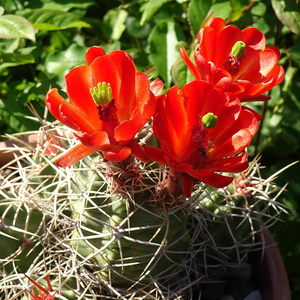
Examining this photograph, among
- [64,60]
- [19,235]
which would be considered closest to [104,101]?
[19,235]

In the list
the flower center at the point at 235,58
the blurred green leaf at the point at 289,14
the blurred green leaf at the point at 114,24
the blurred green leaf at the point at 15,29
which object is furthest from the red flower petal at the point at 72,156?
the blurred green leaf at the point at 114,24

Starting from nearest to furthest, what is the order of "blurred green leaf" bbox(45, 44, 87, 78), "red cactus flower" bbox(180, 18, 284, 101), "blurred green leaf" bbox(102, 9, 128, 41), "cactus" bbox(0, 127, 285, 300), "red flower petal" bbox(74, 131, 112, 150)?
"red flower petal" bbox(74, 131, 112, 150), "red cactus flower" bbox(180, 18, 284, 101), "cactus" bbox(0, 127, 285, 300), "blurred green leaf" bbox(45, 44, 87, 78), "blurred green leaf" bbox(102, 9, 128, 41)

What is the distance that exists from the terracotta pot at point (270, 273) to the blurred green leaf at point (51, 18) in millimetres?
713

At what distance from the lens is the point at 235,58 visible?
698mm

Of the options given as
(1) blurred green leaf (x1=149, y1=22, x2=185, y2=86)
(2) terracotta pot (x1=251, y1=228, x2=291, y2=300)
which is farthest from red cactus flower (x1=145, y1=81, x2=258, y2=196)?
(1) blurred green leaf (x1=149, y1=22, x2=185, y2=86)

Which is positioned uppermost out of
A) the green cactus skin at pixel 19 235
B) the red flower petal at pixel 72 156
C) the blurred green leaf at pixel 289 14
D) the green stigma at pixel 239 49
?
the green stigma at pixel 239 49

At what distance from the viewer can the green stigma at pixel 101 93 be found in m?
0.59

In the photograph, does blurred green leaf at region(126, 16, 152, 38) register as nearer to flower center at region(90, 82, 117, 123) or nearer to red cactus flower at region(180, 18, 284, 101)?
red cactus flower at region(180, 18, 284, 101)

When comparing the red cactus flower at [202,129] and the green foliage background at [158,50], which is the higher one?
the red cactus flower at [202,129]

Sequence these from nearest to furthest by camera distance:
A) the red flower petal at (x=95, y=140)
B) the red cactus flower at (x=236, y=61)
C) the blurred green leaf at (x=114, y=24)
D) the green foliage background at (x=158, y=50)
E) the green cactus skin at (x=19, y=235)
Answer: the red flower petal at (x=95, y=140) < the red cactus flower at (x=236, y=61) < the green cactus skin at (x=19, y=235) < the green foliage background at (x=158, y=50) < the blurred green leaf at (x=114, y=24)

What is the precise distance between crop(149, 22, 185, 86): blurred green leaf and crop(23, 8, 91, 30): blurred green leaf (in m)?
0.20

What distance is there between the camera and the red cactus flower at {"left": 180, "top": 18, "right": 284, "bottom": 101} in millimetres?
659

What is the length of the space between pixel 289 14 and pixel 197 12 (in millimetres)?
229

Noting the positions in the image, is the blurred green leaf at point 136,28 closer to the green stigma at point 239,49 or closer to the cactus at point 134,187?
the cactus at point 134,187
